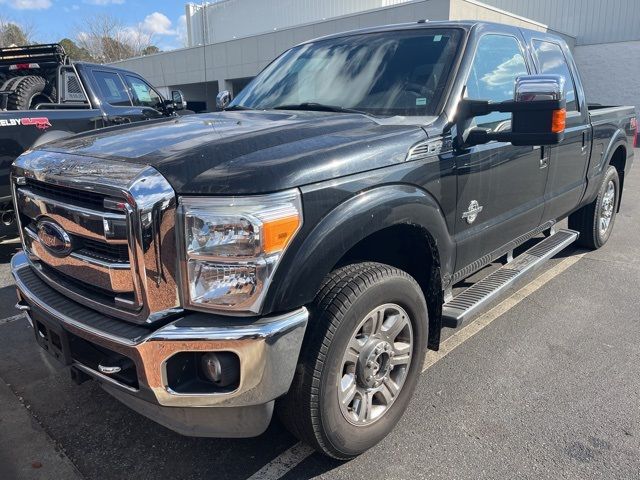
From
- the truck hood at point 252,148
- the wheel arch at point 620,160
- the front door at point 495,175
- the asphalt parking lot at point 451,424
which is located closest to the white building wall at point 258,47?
the wheel arch at point 620,160

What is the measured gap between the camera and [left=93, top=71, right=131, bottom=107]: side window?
6.73 metres

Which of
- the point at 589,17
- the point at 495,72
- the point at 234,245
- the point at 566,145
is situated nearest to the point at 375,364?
the point at 234,245

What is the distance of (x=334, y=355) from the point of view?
7.14ft

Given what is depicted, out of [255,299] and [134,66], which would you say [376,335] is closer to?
[255,299]

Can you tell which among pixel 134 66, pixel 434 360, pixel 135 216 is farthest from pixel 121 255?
pixel 134 66

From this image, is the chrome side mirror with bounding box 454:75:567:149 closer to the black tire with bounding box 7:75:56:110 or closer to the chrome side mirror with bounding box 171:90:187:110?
the chrome side mirror with bounding box 171:90:187:110

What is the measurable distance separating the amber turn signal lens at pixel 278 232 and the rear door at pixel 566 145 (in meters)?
2.58

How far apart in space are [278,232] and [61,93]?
5.64 m

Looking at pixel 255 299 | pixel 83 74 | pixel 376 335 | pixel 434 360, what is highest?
pixel 83 74

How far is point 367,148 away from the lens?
2.33 m

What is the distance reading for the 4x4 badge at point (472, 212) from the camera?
303cm

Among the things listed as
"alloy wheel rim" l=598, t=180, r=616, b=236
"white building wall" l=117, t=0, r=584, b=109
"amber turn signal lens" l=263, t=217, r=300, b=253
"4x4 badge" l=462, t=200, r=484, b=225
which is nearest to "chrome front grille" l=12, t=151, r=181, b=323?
"amber turn signal lens" l=263, t=217, r=300, b=253

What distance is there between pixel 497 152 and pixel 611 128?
2705 mm

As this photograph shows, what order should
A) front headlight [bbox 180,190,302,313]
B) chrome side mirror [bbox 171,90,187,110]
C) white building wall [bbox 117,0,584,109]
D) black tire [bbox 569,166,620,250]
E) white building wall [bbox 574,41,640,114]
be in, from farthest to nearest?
white building wall [bbox 574,41,640,114]
white building wall [bbox 117,0,584,109]
chrome side mirror [bbox 171,90,187,110]
black tire [bbox 569,166,620,250]
front headlight [bbox 180,190,302,313]
